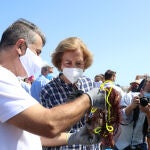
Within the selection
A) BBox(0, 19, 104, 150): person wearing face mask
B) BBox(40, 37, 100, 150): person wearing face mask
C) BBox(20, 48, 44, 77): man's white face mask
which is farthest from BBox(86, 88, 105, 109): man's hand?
BBox(40, 37, 100, 150): person wearing face mask

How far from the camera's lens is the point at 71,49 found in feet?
12.4

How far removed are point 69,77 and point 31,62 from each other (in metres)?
0.70

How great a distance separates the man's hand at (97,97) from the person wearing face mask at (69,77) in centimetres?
98

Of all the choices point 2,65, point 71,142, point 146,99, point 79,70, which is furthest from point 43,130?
point 146,99

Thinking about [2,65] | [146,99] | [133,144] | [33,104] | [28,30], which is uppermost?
[28,30]

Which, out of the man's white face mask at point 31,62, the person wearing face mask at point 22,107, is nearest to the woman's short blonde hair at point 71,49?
the man's white face mask at point 31,62

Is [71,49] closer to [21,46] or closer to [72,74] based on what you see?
[72,74]

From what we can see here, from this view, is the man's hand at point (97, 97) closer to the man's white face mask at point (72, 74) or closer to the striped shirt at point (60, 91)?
the striped shirt at point (60, 91)

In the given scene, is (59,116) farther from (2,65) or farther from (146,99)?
(146,99)

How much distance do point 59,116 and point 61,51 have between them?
1783mm

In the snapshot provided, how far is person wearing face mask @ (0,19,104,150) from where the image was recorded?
205 cm

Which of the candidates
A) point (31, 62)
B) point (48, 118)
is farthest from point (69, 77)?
point (48, 118)

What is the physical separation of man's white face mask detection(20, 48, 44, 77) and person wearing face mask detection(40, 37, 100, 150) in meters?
0.39

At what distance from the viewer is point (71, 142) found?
306 cm
